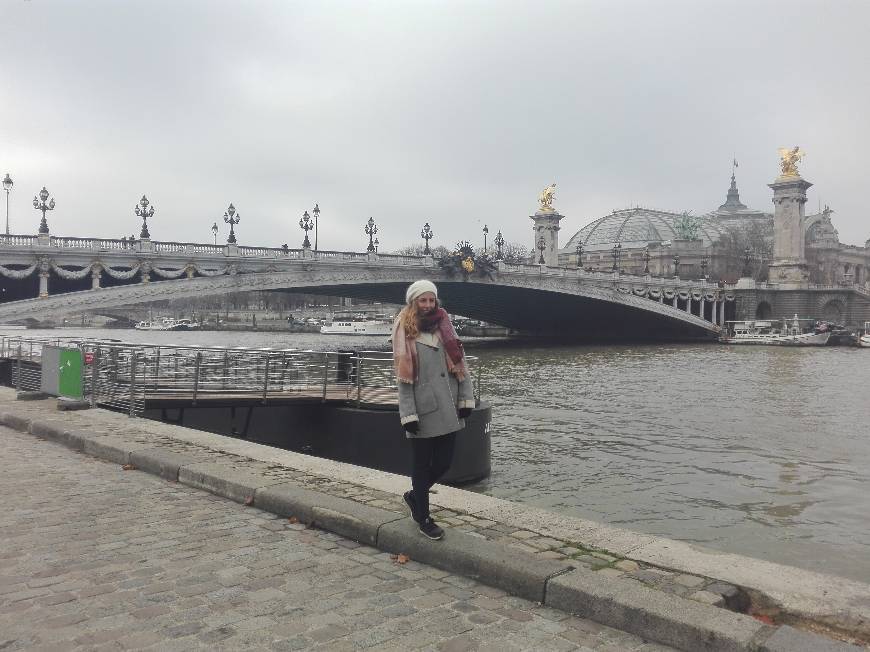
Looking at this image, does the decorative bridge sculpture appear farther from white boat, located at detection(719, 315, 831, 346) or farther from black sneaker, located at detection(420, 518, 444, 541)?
black sneaker, located at detection(420, 518, 444, 541)

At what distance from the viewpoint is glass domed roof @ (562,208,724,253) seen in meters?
146

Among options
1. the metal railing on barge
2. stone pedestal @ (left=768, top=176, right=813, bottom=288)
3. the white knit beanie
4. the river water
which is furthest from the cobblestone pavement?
stone pedestal @ (left=768, top=176, right=813, bottom=288)

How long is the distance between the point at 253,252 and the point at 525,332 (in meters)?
43.6

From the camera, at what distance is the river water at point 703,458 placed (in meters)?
10.0

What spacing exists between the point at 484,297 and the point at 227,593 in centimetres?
5415

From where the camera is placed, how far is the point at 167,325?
9881cm

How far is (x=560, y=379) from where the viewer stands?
3169cm

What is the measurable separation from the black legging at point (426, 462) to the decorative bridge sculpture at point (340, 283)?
32163mm

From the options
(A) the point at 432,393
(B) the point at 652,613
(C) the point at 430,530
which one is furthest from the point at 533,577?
(A) the point at 432,393

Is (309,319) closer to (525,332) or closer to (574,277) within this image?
(525,332)

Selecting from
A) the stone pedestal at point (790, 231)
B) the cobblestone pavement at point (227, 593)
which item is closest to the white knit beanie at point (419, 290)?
the cobblestone pavement at point (227, 593)

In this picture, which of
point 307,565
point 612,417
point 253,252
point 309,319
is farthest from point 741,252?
point 307,565

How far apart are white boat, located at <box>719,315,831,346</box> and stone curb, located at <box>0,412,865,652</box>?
2534 inches

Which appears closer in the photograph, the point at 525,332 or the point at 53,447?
the point at 53,447
